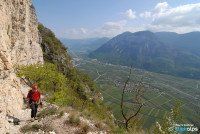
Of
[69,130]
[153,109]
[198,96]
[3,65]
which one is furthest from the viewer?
[198,96]

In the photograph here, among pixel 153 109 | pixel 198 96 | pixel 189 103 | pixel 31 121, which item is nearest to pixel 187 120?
pixel 153 109

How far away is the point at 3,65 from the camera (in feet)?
30.3

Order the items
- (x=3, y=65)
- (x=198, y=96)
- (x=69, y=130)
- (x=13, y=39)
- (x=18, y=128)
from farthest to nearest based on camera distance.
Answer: (x=198, y=96) → (x=13, y=39) → (x=3, y=65) → (x=69, y=130) → (x=18, y=128)

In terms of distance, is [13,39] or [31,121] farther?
[13,39]

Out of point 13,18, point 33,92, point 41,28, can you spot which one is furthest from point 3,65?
point 41,28

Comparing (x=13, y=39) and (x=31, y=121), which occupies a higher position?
(x=13, y=39)

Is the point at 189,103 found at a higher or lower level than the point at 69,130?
lower

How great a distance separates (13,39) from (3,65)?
547cm

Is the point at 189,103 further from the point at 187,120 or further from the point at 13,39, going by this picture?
the point at 13,39

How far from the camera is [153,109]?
88.2 m

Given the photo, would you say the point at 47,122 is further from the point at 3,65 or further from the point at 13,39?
the point at 13,39

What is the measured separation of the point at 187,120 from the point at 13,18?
10894cm

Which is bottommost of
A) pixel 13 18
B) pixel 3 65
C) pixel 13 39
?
pixel 3 65

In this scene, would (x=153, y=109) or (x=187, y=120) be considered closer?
(x=187, y=120)
